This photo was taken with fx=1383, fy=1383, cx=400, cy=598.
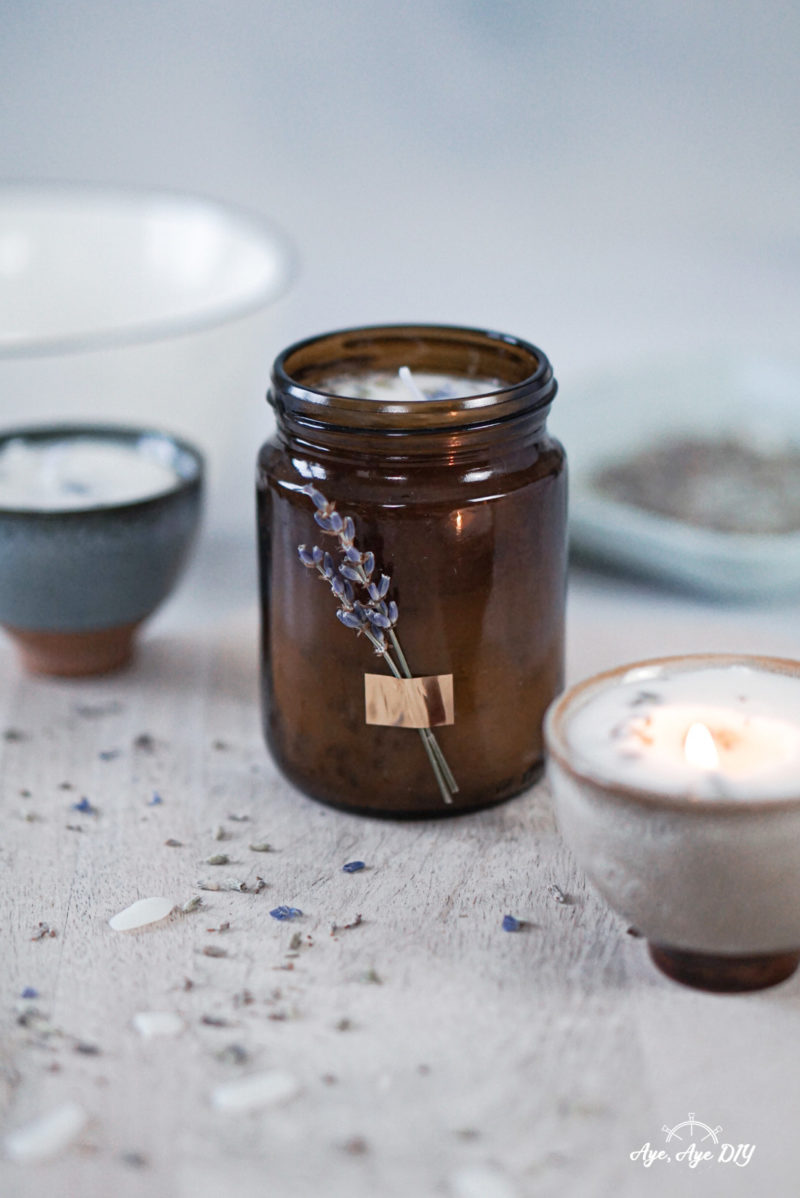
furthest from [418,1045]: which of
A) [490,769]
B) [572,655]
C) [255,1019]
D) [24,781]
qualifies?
[572,655]

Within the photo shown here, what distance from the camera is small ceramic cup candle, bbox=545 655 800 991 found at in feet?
2.11

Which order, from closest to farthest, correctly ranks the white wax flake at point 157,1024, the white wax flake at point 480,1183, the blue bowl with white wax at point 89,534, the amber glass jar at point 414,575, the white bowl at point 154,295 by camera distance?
the white wax flake at point 480,1183 → the white wax flake at point 157,1024 → the amber glass jar at point 414,575 → the blue bowl with white wax at point 89,534 → the white bowl at point 154,295

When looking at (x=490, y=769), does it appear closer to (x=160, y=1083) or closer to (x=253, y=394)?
(x=160, y=1083)

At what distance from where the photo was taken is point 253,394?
1384 millimetres

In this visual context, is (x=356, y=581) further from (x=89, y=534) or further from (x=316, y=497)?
(x=89, y=534)

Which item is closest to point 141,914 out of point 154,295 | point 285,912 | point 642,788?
point 285,912

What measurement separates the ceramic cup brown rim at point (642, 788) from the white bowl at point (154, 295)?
599 mm

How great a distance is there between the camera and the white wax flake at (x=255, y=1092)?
2.14ft

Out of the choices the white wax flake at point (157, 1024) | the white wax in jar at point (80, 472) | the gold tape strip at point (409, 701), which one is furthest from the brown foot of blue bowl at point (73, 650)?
the white wax flake at point (157, 1024)

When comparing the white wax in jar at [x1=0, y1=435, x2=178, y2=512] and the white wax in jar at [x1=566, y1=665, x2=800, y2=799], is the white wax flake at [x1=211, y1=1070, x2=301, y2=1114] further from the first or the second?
the white wax in jar at [x1=0, y1=435, x2=178, y2=512]

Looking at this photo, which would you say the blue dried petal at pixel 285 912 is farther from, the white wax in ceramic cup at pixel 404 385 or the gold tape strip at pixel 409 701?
Answer: the white wax in ceramic cup at pixel 404 385

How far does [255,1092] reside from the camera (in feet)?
2.16

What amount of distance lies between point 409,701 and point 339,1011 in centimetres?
20

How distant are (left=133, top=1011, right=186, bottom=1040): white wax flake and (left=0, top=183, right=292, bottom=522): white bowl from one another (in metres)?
0.64
